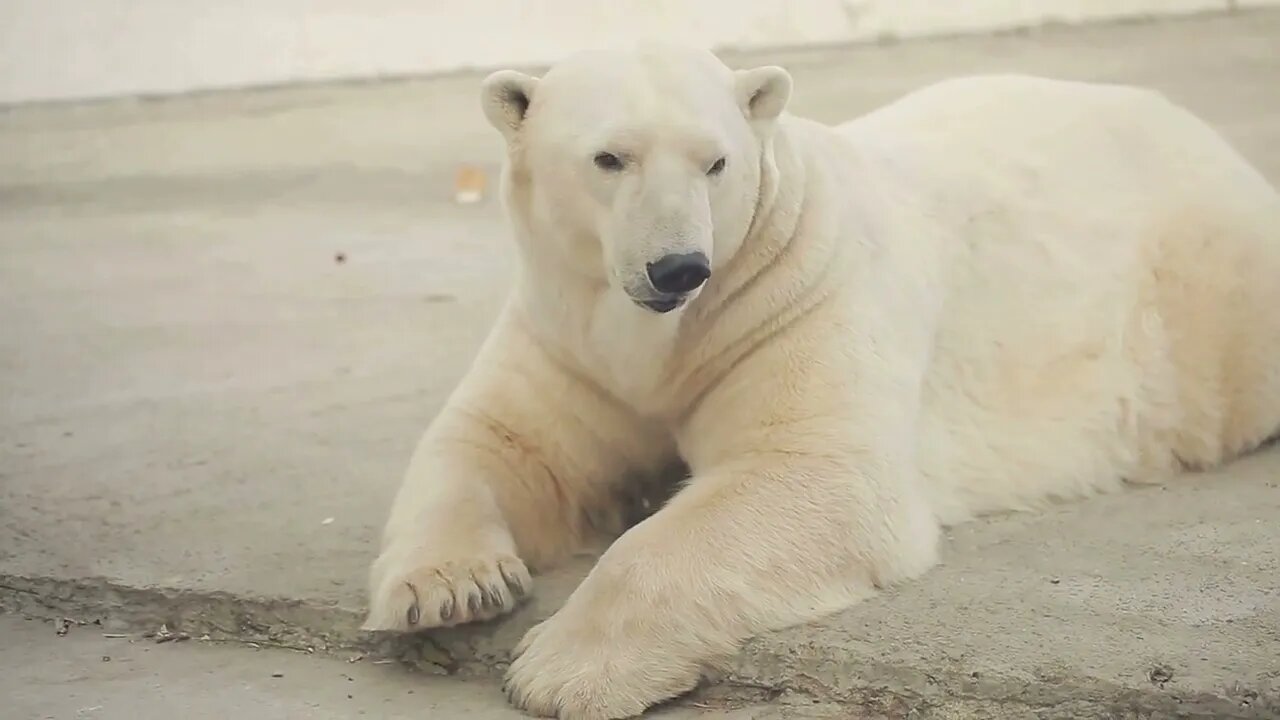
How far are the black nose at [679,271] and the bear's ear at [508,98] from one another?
1.40 ft

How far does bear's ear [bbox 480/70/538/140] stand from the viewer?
2.26 meters

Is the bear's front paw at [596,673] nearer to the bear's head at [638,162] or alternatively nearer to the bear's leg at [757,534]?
the bear's leg at [757,534]

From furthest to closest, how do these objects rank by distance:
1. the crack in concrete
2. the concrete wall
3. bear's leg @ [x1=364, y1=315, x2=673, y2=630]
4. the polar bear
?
the concrete wall < bear's leg @ [x1=364, y1=315, x2=673, y2=630] < the polar bear < the crack in concrete

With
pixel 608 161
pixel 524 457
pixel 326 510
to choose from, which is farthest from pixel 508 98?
pixel 326 510

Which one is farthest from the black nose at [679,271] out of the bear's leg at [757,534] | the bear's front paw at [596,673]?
the bear's front paw at [596,673]

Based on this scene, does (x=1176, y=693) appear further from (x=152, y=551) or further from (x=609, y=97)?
(x=152, y=551)

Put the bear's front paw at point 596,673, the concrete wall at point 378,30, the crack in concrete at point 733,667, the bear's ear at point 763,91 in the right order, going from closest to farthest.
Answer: the crack in concrete at point 733,667
the bear's front paw at point 596,673
the bear's ear at point 763,91
the concrete wall at point 378,30

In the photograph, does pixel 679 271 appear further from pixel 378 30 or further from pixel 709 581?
pixel 378 30

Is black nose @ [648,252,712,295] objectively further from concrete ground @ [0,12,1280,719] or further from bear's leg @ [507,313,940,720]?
concrete ground @ [0,12,1280,719]

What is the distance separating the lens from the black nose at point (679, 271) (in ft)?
6.49

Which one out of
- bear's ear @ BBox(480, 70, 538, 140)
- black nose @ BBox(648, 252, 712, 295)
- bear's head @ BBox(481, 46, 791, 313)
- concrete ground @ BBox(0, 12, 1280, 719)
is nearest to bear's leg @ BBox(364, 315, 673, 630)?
concrete ground @ BBox(0, 12, 1280, 719)

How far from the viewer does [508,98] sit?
229cm

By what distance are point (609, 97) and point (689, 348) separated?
1.41 ft

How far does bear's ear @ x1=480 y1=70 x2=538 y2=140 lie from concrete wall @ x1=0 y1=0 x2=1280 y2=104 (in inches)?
208
